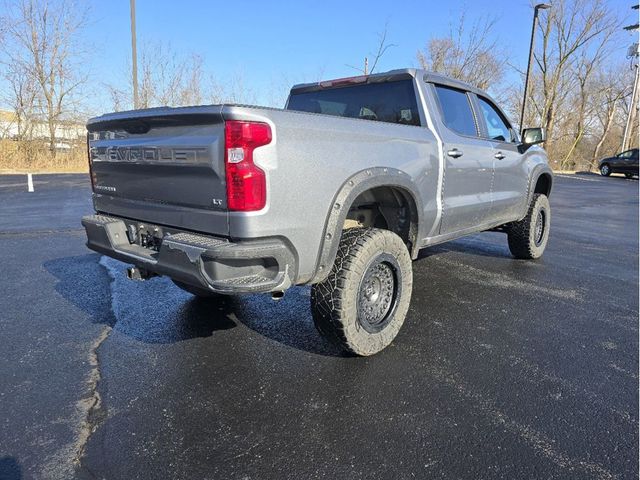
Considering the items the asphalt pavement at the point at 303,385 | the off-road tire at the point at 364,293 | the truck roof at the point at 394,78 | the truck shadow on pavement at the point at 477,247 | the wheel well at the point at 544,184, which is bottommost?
the asphalt pavement at the point at 303,385

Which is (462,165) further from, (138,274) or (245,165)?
(138,274)

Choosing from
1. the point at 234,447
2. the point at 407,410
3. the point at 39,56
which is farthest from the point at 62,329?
the point at 39,56

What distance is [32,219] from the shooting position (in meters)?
8.36

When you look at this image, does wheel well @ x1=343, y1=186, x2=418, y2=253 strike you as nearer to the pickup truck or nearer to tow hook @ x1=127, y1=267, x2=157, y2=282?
the pickup truck

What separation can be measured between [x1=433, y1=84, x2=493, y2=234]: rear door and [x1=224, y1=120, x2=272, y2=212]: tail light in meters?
1.96

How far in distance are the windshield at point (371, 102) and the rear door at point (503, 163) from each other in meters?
1.12

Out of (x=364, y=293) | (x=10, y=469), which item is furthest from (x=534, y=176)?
A: (x=10, y=469)

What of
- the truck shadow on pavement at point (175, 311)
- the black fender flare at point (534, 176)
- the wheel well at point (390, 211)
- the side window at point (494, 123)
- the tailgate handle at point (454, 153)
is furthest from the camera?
the black fender flare at point (534, 176)

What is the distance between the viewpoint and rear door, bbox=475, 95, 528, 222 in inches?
180

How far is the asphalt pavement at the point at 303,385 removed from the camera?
2094mm

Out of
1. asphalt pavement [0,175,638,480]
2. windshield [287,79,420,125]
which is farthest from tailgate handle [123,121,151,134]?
windshield [287,79,420,125]

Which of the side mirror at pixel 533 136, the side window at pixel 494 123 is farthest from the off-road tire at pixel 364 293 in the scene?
the side mirror at pixel 533 136

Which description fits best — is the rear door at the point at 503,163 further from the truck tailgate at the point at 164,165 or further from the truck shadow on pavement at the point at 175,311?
the truck tailgate at the point at 164,165

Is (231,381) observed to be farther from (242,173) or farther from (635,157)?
(635,157)
